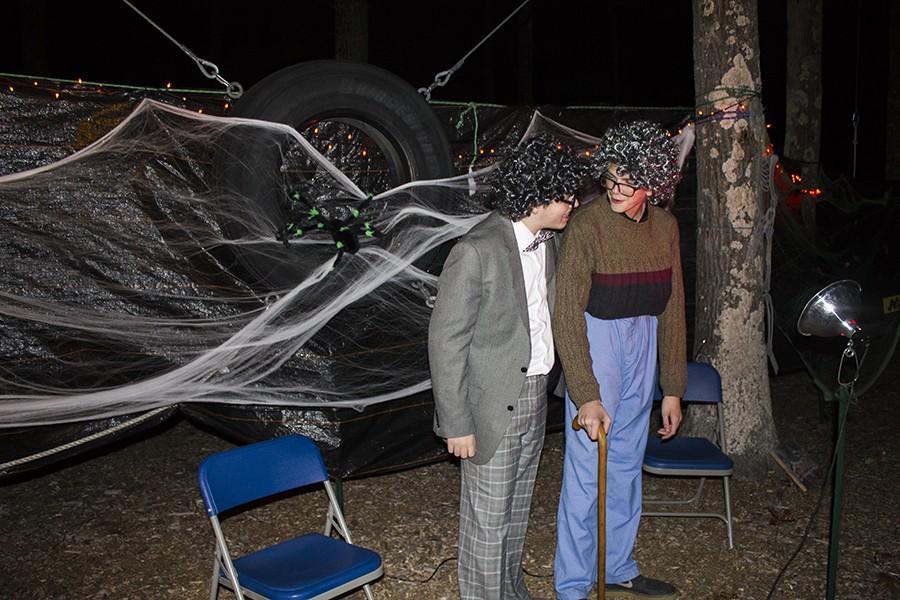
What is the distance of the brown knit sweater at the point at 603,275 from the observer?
301cm

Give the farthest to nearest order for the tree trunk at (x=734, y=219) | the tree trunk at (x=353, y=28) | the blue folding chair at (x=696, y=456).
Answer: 1. the tree trunk at (x=353, y=28)
2. the tree trunk at (x=734, y=219)
3. the blue folding chair at (x=696, y=456)

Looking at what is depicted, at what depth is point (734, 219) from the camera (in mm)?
4602

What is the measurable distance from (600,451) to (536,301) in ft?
1.87

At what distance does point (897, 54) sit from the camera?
988 cm

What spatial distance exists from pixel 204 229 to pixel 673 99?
70.1 ft

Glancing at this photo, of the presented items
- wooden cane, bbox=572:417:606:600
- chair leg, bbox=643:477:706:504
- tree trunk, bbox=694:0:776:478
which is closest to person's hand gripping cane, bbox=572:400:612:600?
wooden cane, bbox=572:417:606:600

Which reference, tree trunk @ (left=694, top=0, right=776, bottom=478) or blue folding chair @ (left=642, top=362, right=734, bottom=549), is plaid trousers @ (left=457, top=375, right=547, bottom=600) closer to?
blue folding chair @ (left=642, top=362, right=734, bottom=549)

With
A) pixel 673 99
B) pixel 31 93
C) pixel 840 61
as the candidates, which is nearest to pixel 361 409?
pixel 31 93

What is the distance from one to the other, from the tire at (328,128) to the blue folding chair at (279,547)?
89 cm

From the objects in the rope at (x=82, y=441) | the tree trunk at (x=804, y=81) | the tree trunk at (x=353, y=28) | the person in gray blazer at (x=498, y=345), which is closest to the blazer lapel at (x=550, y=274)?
the person in gray blazer at (x=498, y=345)

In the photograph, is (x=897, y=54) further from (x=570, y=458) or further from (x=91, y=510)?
(x=91, y=510)

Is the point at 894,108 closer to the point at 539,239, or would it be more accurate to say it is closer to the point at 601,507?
the point at 539,239

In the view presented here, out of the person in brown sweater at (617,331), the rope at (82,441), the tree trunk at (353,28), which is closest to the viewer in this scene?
the person in brown sweater at (617,331)

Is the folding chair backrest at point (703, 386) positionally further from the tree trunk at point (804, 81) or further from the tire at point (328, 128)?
the tree trunk at point (804, 81)
